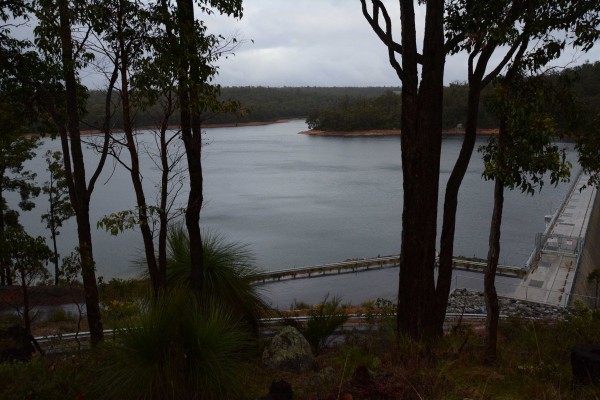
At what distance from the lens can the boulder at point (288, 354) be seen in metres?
4.98

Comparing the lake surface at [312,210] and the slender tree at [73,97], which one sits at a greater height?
the slender tree at [73,97]

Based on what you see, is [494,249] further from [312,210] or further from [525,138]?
[312,210]

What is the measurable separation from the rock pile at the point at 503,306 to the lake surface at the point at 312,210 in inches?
264

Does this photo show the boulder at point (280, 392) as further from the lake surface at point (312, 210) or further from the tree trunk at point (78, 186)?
the lake surface at point (312, 210)

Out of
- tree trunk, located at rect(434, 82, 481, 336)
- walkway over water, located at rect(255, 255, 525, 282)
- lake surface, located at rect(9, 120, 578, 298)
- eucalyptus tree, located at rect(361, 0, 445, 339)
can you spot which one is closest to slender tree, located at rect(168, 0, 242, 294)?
eucalyptus tree, located at rect(361, 0, 445, 339)

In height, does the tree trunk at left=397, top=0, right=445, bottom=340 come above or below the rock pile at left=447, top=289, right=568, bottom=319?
above

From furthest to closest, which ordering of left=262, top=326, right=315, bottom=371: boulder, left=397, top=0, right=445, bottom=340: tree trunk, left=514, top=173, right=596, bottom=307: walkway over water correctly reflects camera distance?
left=514, top=173, right=596, bottom=307: walkway over water → left=397, top=0, right=445, bottom=340: tree trunk → left=262, top=326, right=315, bottom=371: boulder

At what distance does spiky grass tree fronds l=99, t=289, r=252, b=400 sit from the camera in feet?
11.1

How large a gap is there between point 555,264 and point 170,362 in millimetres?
18729

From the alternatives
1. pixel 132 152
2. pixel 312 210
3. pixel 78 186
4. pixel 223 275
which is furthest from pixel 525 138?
pixel 312 210

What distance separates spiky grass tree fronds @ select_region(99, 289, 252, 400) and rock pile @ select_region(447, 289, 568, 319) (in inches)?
374

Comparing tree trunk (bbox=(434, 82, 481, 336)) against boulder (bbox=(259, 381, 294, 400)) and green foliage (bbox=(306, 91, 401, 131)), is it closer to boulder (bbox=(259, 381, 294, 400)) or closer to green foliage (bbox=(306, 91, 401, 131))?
boulder (bbox=(259, 381, 294, 400))

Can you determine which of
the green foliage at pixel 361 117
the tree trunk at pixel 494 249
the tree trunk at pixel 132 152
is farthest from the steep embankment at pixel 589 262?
the green foliage at pixel 361 117

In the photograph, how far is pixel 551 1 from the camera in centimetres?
554
